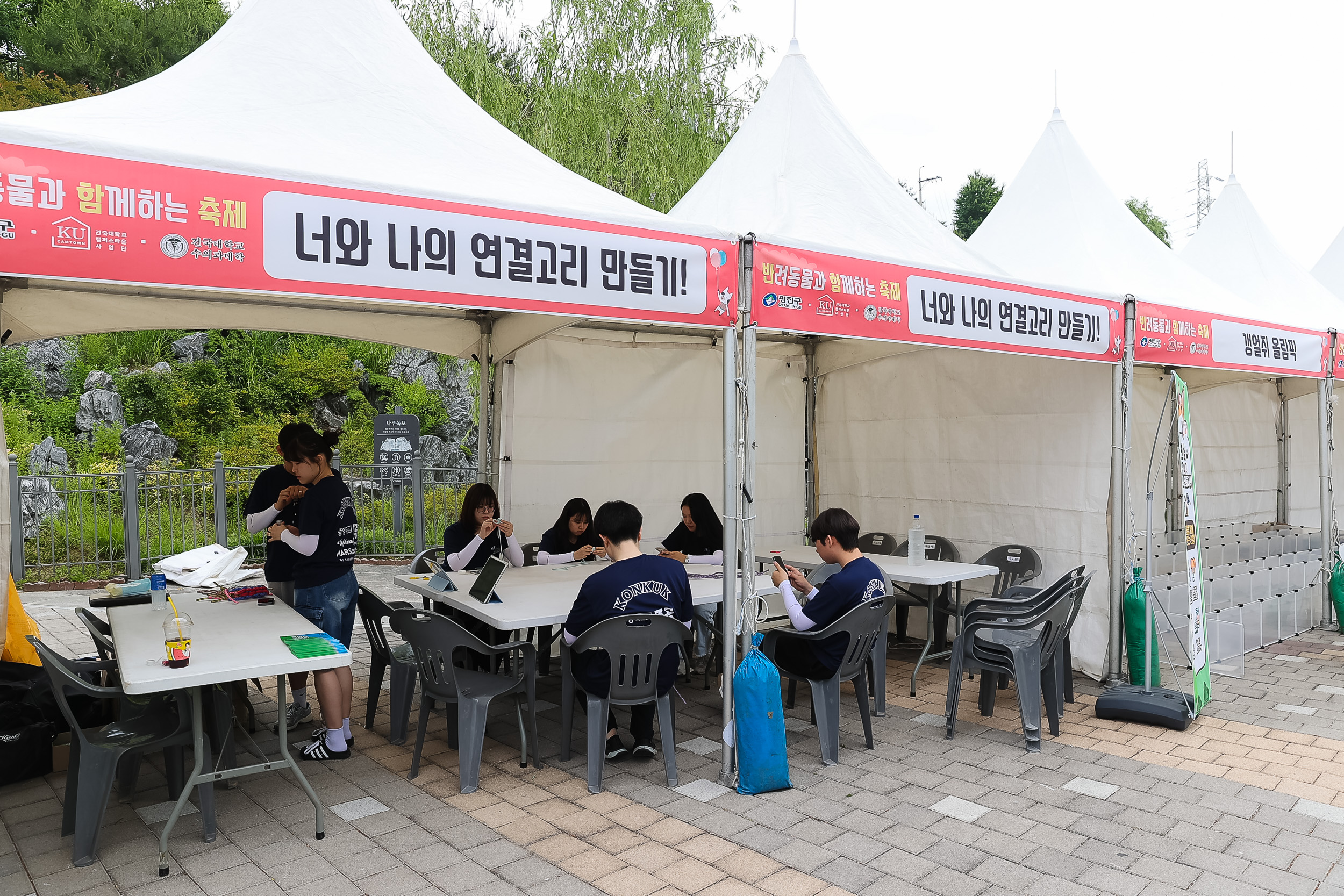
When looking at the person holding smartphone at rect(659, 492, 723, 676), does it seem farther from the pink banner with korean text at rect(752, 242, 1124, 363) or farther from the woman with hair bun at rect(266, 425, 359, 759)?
the woman with hair bun at rect(266, 425, 359, 759)

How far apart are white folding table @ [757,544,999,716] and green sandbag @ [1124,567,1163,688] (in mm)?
751

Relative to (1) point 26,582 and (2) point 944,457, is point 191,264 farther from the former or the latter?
(1) point 26,582

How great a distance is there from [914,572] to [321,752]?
3315 mm

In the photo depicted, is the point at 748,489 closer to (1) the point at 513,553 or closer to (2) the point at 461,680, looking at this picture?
(2) the point at 461,680

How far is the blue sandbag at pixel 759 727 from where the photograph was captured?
3420 millimetres

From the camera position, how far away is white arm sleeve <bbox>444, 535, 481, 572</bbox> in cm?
472

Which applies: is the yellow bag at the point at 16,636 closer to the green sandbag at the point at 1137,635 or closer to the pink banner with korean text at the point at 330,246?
the pink banner with korean text at the point at 330,246

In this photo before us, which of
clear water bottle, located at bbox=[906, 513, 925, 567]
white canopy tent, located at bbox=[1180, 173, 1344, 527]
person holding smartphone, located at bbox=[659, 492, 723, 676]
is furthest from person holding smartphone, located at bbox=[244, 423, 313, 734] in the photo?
white canopy tent, located at bbox=[1180, 173, 1344, 527]

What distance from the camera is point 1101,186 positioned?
23.4 feet

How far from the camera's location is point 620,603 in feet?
11.2

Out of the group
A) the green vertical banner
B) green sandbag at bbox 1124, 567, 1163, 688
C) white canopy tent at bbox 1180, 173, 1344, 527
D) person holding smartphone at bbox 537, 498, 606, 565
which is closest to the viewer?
the green vertical banner

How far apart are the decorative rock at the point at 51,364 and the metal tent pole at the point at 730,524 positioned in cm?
1600

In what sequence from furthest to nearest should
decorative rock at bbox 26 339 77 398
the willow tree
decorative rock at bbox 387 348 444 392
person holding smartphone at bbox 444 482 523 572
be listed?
decorative rock at bbox 387 348 444 392 → decorative rock at bbox 26 339 77 398 → the willow tree → person holding smartphone at bbox 444 482 523 572

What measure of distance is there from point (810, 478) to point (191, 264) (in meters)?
5.23
